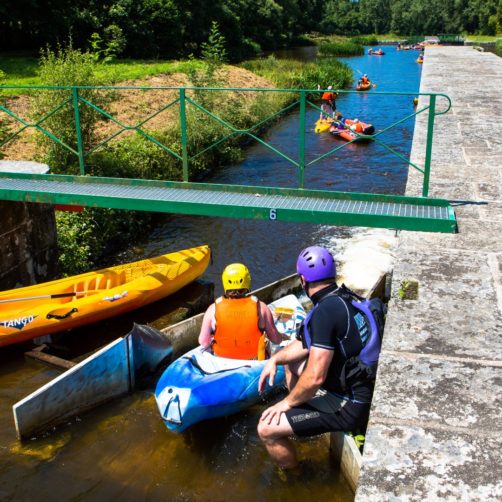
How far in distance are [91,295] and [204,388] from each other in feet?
10.0

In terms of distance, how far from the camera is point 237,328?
593cm

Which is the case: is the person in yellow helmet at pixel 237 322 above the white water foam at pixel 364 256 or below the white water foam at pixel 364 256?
above

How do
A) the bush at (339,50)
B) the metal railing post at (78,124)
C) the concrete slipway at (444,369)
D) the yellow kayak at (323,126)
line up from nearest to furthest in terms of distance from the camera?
the concrete slipway at (444,369) < the metal railing post at (78,124) < the yellow kayak at (323,126) < the bush at (339,50)

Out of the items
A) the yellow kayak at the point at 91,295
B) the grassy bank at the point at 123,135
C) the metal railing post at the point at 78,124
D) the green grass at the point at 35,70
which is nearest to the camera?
the yellow kayak at the point at 91,295

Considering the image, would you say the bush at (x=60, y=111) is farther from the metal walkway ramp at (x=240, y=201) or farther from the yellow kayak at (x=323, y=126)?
the yellow kayak at (x=323, y=126)

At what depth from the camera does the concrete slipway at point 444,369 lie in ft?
11.0

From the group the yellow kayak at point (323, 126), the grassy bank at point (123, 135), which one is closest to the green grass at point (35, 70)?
the grassy bank at point (123, 135)

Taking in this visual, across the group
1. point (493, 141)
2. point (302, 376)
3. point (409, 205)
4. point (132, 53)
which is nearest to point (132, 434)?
point (302, 376)

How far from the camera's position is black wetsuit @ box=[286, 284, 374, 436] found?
4117mm

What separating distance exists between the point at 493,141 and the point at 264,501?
807 centimetres

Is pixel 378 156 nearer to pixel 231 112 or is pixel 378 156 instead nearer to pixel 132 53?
pixel 231 112

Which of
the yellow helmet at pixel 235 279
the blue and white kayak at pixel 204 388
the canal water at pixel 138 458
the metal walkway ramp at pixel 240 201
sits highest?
the metal walkway ramp at pixel 240 201

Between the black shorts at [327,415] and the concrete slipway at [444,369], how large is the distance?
386 mm

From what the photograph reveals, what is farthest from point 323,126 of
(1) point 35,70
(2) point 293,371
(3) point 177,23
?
(3) point 177,23
